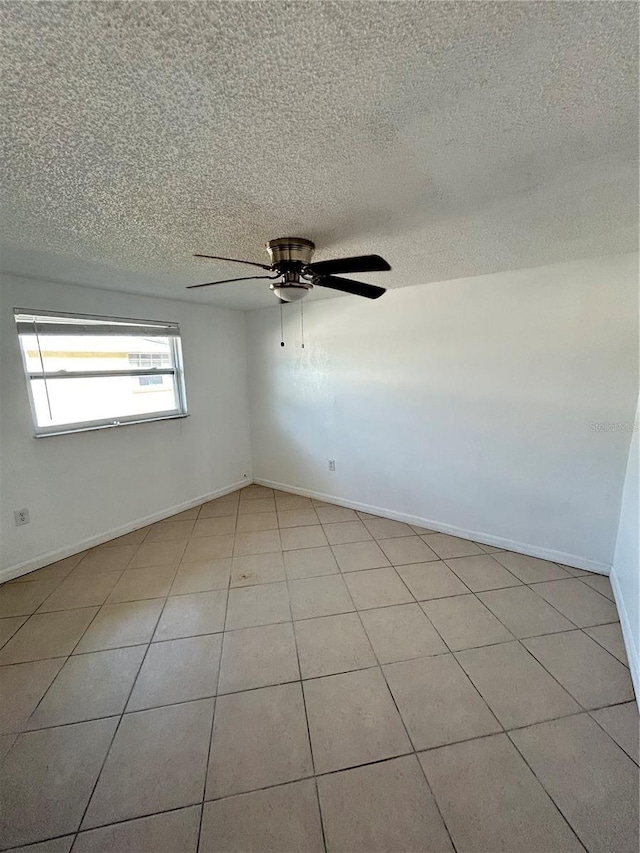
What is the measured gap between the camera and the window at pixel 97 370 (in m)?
2.37

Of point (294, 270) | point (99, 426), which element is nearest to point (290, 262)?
point (294, 270)

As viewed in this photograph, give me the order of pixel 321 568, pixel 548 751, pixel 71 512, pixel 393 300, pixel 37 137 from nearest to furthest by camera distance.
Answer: pixel 37 137 → pixel 548 751 → pixel 321 568 → pixel 71 512 → pixel 393 300

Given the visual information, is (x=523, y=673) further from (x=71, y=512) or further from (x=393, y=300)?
(x=71, y=512)

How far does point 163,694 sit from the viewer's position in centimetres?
147

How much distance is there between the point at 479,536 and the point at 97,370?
3446 millimetres

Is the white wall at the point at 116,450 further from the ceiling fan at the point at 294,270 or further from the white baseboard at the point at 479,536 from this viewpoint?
the ceiling fan at the point at 294,270

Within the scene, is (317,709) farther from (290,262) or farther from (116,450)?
(116,450)

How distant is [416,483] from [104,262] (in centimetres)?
284

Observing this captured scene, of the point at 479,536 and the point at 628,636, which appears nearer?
the point at 628,636

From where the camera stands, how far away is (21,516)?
2316mm

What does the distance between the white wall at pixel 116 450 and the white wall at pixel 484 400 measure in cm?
83

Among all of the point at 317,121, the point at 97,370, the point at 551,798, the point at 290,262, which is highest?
the point at 317,121

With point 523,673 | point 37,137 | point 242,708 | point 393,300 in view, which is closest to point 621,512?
point 523,673

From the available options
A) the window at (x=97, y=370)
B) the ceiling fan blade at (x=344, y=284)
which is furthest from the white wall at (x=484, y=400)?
the window at (x=97, y=370)
